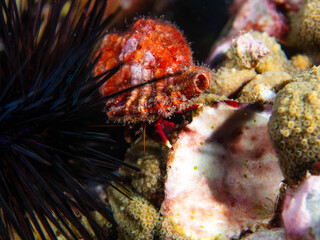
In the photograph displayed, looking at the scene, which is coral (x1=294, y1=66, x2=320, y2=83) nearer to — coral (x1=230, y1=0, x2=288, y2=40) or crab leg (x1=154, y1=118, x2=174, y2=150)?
crab leg (x1=154, y1=118, x2=174, y2=150)

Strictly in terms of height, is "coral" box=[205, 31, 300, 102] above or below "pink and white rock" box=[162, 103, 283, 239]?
above

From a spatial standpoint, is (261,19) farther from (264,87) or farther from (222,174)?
(222,174)

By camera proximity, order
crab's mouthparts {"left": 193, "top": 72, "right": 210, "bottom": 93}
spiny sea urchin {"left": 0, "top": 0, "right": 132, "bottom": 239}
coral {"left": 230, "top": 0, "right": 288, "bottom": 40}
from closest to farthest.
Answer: spiny sea urchin {"left": 0, "top": 0, "right": 132, "bottom": 239}
crab's mouthparts {"left": 193, "top": 72, "right": 210, "bottom": 93}
coral {"left": 230, "top": 0, "right": 288, "bottom": 40}

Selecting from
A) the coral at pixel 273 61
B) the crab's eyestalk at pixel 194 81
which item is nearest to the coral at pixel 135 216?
the crab's eyestalk at pixel 194 81

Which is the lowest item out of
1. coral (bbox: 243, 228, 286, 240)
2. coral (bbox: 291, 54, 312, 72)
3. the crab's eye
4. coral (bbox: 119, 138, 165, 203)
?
coral (bbox: 243, 228, 286, 240)

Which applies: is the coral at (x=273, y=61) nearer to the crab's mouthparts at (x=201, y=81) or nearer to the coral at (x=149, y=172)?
the crab's mouthparts at (x=201, y=81)

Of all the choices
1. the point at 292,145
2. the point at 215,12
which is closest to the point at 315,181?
the point at 292,145

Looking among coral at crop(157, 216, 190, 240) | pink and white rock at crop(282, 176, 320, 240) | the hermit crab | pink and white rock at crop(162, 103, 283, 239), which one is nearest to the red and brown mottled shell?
the hermit crab

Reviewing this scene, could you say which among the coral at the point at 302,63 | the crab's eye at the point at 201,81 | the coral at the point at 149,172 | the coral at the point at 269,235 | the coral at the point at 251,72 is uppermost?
the crab's eye at the point at 201,81
